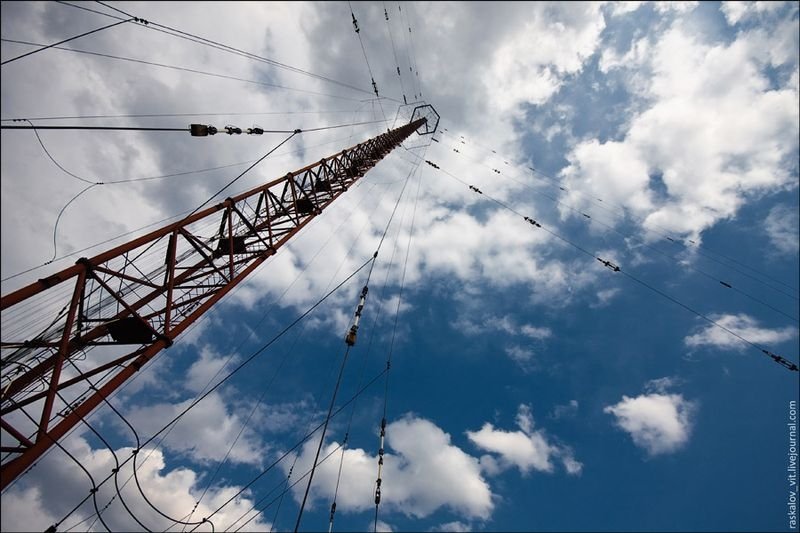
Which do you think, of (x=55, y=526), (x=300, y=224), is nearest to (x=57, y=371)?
Result: (x=55, y=526)

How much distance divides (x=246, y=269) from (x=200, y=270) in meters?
1.40

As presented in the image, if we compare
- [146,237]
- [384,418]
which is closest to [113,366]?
[146,237]

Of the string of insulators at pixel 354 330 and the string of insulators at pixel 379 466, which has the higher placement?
the string of insulators at pixel 354 330

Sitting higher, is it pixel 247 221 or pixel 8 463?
pixel 247 221

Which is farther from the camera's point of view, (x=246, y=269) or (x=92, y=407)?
(x=246, y=269)

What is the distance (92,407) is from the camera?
6.80m

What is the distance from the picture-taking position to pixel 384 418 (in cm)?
1091

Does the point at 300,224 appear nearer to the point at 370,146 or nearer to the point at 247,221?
the point at 247,221


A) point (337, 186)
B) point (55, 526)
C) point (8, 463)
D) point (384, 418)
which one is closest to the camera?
point (8, 463)

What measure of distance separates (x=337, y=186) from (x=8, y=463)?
52.4 ft

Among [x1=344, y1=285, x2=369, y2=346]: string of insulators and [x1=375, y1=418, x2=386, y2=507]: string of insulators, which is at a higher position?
[x1=344, y1=285, x2=369, y2=346]: string of insulators

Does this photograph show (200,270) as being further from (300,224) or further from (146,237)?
(300,224)

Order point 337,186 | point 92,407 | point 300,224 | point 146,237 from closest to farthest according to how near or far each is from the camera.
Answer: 1. point 92,407
2. point 146,237
3. point 300,224
4. point 337,186

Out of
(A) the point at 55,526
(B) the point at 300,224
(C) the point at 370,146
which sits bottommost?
(A) the point at 55,526
